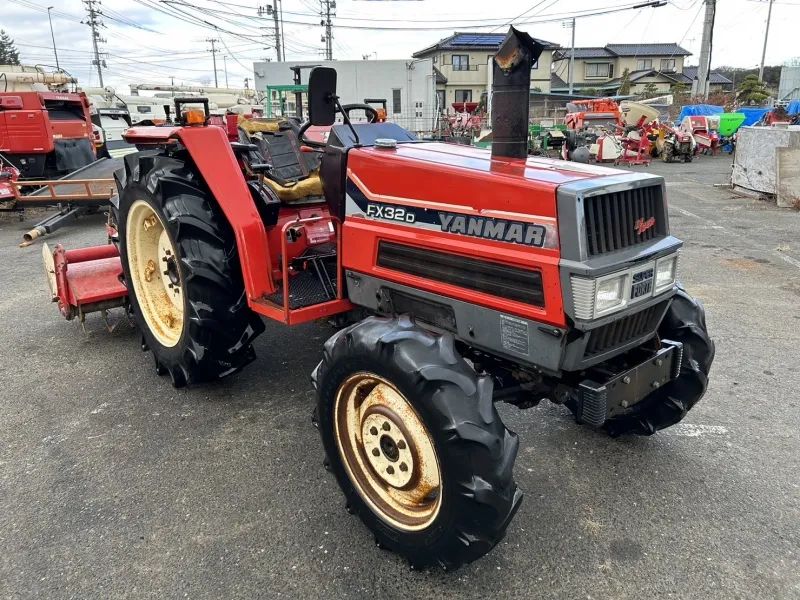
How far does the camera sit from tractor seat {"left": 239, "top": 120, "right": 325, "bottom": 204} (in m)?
3.63

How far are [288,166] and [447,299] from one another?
187 centimetres

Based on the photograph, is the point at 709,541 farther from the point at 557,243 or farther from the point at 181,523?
the point at 181,523

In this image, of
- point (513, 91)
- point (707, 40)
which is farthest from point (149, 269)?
point (707, 40)

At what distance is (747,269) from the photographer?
648 cm

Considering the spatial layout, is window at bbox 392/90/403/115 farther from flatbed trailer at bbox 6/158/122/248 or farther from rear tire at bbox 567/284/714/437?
rear tire at bbox 567/284/714/437

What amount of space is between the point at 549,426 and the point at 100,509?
2290 mm

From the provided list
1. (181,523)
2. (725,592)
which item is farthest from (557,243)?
(181,523)

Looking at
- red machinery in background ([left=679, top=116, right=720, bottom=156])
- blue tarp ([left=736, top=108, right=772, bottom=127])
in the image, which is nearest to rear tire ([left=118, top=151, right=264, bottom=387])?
red machinery in background ([left=679, top=116, right=720, bottom=156])

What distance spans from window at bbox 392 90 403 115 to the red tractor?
24746 millimetres

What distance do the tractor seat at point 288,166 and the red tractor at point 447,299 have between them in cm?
38

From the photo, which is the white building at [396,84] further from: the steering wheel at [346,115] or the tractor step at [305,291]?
the tractor step at [305,291]

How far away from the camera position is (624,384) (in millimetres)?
2334

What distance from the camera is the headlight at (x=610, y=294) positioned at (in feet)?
6.73

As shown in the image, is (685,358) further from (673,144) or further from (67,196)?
(673,144)
